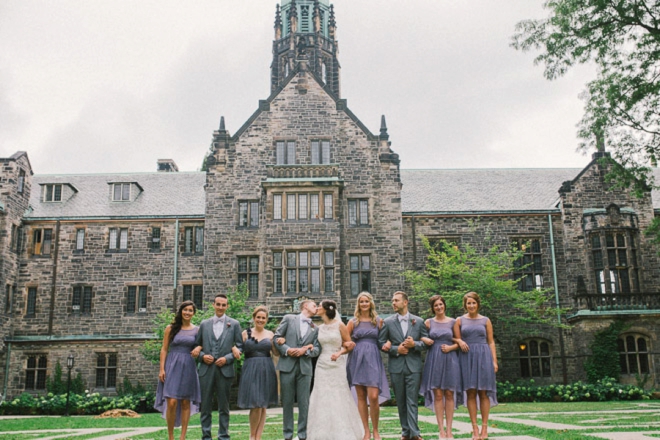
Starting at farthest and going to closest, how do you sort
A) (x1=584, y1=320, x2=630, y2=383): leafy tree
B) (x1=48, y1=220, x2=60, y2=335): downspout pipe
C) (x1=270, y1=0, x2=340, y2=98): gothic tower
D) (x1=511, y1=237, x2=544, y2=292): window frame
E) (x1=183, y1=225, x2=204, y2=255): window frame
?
(x1=270, y1=0, x2=340, y2=98): gothic tower → (x1=183, y1=225, x2=204, y2=255): window frame → (x1=511, y1=237, x2=544, y2=292): window frame → (x1=48, y1=220, x2=60, y2=335): downspout pipe → (x1=584, y1=320, x2=630, y2=383): leafy tree

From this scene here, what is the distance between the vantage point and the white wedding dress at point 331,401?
913cm

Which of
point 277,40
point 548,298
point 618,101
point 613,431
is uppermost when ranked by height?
point 277,40

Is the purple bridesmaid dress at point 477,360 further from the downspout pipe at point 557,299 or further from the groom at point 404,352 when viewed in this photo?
the downspout pipe at point 557,299

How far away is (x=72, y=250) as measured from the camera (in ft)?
94.2

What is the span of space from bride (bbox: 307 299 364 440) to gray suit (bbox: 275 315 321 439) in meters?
0.12

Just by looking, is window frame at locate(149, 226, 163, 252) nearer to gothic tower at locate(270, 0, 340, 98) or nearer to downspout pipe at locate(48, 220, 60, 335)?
downspout pipe at locate(48, 220, 60, 335)

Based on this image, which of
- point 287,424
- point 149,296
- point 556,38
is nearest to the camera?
point 287,424

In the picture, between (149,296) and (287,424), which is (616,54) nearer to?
(287,424)

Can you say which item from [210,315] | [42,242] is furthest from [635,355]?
[42,242]

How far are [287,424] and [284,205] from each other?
17.7m

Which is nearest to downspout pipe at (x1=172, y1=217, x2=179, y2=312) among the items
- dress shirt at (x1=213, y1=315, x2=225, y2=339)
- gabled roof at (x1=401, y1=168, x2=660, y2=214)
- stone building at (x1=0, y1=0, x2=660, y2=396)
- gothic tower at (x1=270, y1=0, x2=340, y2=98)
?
stone building at (x1=0, y1=0, x2=660, y2=396)

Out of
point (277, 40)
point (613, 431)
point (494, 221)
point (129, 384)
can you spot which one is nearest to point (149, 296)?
point (129, 384)

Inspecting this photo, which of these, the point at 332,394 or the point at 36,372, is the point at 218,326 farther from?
the point at 36,372

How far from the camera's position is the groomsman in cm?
937
